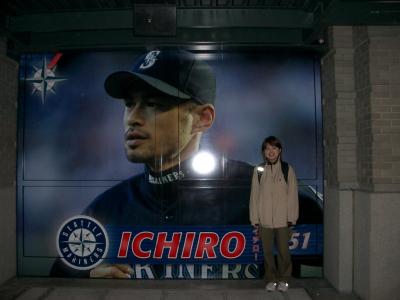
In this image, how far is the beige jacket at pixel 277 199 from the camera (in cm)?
523

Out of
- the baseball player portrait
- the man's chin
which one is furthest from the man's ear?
the man's chin

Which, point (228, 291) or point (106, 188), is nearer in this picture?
point (228, 291)

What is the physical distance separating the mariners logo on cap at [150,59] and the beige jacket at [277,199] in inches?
96.5

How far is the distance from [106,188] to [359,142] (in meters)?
3.78

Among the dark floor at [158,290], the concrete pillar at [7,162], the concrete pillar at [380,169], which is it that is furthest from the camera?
the concrete pillar at [7,162]

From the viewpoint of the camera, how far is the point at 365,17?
15.7 feet

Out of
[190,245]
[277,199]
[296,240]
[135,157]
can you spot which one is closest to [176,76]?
[135,157]

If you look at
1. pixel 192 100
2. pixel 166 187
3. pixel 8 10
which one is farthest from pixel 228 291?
pixel 8 10

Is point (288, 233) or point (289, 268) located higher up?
point (288, 233)

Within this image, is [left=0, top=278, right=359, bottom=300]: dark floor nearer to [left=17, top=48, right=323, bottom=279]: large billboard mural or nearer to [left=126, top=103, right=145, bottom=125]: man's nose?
[left=17, top=48, right=323, bottom=279]: large billboard mural

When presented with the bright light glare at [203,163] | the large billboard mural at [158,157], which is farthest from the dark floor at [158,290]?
the bright light glare at [203,163]

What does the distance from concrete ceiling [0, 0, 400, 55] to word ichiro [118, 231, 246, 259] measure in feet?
9.37

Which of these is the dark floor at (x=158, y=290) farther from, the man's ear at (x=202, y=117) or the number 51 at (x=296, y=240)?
the man's ear at (x=202, y=117)

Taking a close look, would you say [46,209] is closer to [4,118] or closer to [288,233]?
[4,118]
